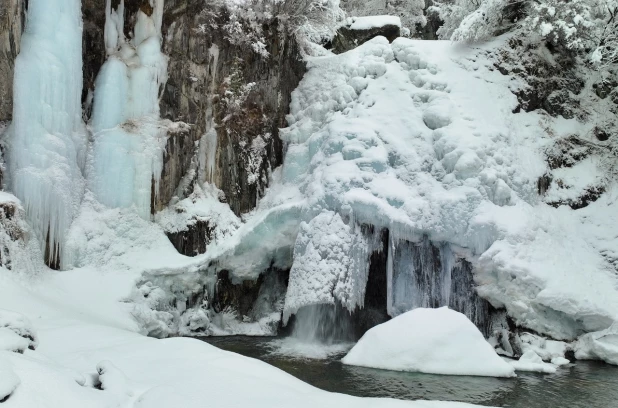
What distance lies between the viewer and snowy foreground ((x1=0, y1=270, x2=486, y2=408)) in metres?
3.68

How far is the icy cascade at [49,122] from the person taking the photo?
384 inches

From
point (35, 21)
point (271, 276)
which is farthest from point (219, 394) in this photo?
point (35, 21)

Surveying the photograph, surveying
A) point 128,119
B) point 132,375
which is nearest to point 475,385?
point 132,375

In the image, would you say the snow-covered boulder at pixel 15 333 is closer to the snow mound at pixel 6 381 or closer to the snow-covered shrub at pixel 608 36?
the snow mound at pixel 6 381

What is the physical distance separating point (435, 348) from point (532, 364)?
2000 mm

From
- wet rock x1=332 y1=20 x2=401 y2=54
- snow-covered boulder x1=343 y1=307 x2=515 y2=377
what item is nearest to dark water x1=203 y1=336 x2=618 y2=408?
snow-covered boulder x1=343 y1=307 x2=515 y2=377

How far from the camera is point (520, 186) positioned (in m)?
11.5

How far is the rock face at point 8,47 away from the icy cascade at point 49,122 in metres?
0.12

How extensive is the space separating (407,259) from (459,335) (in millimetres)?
2685

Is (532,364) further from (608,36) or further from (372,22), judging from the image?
(372,22)

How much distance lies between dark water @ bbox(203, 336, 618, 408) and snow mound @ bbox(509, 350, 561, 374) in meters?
0.20

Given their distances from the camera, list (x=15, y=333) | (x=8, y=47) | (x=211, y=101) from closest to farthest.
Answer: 1. (x=15, y=333)
2. (x=8, y=47)
3. (x=211, y=101)

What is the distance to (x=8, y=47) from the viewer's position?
967cm

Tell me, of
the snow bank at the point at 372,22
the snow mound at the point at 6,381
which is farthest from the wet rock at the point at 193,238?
the snow bank at the point at 372,22
